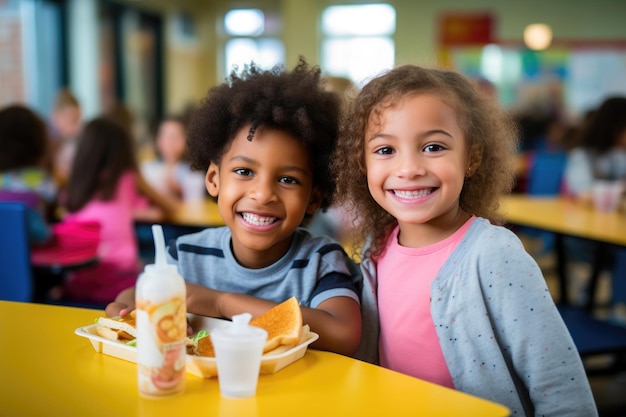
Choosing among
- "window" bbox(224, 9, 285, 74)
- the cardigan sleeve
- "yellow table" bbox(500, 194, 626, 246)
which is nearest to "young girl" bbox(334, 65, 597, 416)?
the cardigan sleeve

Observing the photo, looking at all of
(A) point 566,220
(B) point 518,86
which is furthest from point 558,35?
(A) point 566,220

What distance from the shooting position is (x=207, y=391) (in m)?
1.00

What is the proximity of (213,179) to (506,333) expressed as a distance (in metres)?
0.75

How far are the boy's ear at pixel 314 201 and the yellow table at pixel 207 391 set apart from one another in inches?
17.3

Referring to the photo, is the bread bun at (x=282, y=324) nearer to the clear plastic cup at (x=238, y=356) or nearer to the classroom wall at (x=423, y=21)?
the clear plastic cup at (x=238, y=356)

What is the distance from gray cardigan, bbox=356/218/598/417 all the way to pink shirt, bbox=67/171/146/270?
221 cm

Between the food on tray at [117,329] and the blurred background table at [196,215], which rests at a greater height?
the food on tray at [117,329]

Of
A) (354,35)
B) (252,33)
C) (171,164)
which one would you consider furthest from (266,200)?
(252,33)

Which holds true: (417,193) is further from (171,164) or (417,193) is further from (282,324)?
(171,164)

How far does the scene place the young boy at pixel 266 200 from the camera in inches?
54.8

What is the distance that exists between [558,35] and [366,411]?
34.3ft

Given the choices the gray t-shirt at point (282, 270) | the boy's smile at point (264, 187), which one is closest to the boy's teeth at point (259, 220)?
the boy's smile at point (264, 187)

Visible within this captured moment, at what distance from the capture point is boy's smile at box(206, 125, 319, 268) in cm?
141

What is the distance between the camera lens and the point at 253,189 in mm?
1412
